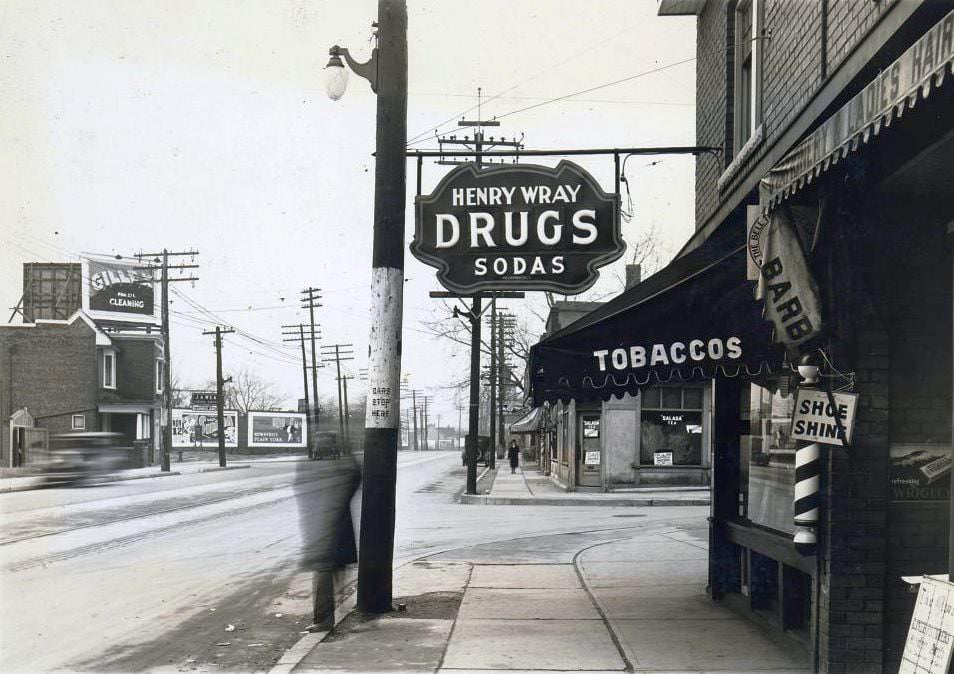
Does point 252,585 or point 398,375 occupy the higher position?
point 398,375

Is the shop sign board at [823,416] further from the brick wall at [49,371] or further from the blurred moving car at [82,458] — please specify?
the brick wall at [49,371]

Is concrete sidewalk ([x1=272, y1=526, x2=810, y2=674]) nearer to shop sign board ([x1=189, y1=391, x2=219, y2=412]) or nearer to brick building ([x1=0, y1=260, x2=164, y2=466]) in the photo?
brick building ([x1=0, y1=260, x2=164, y2=466])

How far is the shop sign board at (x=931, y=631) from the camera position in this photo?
4434 millimetres

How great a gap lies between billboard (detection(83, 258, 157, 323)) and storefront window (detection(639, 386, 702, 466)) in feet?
149

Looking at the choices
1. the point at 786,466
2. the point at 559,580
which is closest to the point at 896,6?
the point at 786,466

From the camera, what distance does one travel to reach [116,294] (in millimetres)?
66688

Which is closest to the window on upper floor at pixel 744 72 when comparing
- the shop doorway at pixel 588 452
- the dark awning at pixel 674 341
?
the dark awning at pixel 674 341

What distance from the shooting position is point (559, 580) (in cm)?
1084

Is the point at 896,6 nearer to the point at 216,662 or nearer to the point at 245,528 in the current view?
the point at 216,662

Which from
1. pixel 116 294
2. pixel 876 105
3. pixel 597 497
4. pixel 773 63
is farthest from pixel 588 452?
pixel 116 294

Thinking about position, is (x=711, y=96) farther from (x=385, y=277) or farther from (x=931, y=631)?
(x=931, y=631)

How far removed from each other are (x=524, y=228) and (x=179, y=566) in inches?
245

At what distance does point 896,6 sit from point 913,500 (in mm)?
2833

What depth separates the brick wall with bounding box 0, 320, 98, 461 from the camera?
2020 inches
